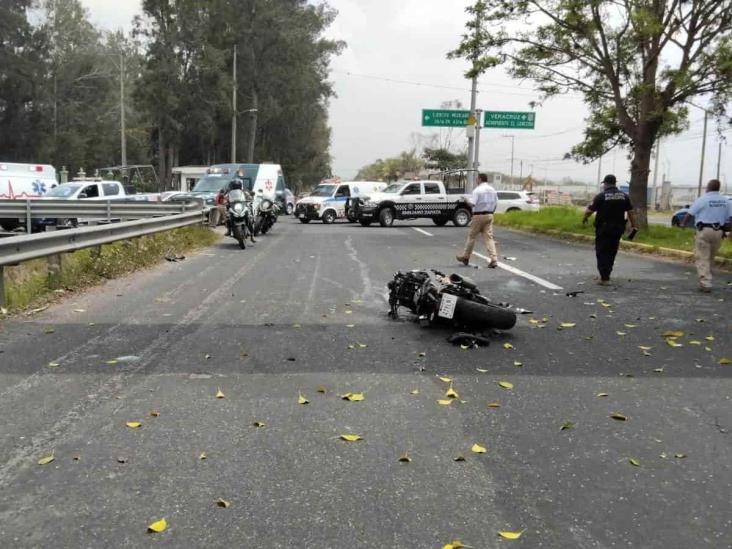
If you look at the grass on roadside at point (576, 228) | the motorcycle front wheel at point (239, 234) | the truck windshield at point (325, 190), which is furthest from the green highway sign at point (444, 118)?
the motorcycle front wheel at point (239, 234)

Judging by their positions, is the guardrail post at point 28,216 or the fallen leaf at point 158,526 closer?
the fallen leaf at point 158,526

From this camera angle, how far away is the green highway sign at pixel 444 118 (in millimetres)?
33250

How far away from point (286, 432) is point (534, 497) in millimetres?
1601

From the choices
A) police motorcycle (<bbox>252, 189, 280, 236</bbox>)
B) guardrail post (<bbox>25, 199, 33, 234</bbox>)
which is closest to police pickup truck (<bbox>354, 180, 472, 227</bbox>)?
police motorcycle (<bbox>252, 189, 280, 236</bbox>)

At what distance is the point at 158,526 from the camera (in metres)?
3.01

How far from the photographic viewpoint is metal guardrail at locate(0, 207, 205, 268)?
25.6ft

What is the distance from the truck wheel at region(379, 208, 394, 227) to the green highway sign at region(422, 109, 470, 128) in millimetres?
7558

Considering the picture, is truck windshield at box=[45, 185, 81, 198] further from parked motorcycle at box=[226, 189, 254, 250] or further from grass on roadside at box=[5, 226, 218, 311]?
parked motorcycle at box=[226, 189, 254, 250]

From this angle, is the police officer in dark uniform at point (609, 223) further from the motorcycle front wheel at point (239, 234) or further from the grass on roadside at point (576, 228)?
the motorcycle front wheel at point (239, 234)

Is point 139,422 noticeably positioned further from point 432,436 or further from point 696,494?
point 696,494

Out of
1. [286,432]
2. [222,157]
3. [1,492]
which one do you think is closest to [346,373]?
[286,432]

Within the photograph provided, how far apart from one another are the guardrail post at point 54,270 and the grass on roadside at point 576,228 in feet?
40.4

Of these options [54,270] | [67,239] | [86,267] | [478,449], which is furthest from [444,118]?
[478,449]

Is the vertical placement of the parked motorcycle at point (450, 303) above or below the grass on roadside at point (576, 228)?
below
